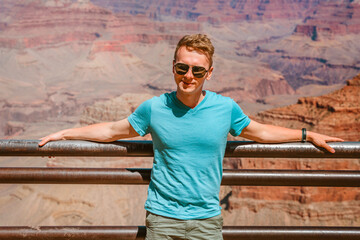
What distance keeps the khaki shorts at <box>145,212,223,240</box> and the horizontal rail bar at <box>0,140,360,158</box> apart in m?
0.48

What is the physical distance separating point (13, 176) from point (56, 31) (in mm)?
143996

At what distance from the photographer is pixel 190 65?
2477mm

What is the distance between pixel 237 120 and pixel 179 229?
0.83 metres

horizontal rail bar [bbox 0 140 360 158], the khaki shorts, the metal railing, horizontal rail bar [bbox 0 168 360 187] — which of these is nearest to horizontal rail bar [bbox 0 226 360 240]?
the metal railing

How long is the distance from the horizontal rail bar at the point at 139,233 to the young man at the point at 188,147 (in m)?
0.18

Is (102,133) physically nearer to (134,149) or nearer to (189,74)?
(134,149)

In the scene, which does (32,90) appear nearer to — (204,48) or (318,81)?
(318,81)

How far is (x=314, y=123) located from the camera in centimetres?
2166

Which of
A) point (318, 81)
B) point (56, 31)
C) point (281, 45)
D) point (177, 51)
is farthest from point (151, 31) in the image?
point (177, 51)

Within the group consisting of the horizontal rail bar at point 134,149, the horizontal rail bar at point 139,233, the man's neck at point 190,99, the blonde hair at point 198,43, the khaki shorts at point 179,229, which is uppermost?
the blonde hair at point 198,43

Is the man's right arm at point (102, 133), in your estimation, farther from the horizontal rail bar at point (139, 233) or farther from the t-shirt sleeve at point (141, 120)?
the horizontal rail bar at point (139, 233)

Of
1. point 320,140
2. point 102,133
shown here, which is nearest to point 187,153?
point 102,133

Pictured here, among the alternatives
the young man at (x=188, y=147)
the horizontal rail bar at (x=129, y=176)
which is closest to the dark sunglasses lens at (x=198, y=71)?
the young man at (x=188, y=147)

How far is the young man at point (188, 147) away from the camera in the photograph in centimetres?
246
